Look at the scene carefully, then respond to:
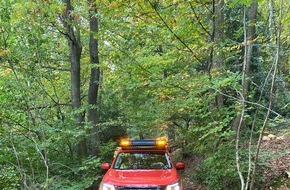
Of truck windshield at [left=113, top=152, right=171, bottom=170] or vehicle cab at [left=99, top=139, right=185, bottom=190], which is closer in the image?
vehicle cab at [left=99, top=139, right=185, bottom=190]

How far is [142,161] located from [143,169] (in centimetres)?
32

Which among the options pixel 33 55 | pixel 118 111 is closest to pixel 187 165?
pixel 118 111

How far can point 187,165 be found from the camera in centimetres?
1259

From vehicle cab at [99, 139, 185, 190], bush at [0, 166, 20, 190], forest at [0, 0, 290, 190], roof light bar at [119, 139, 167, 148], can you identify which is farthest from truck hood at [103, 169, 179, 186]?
bush at [0, 166, 20, 190]

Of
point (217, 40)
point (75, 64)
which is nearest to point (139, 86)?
point (217, 40)

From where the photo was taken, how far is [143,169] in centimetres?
707

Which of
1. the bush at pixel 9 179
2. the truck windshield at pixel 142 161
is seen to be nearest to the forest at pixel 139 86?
the bush at pixel 9 179

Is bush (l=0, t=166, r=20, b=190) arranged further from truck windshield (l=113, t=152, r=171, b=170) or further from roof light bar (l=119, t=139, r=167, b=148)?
roof light bar (l=119, t=139, r=167, b=148)

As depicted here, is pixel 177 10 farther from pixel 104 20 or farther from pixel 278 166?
pixel 278 166

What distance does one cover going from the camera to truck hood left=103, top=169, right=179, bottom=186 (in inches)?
245

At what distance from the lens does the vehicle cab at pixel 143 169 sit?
6195 millimetres

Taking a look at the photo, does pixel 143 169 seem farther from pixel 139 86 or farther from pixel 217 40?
pixel 217 40

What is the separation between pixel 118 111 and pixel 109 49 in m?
3.65

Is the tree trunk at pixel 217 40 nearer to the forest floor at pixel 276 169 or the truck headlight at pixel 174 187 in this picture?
the forest floor at pixel 276 169
